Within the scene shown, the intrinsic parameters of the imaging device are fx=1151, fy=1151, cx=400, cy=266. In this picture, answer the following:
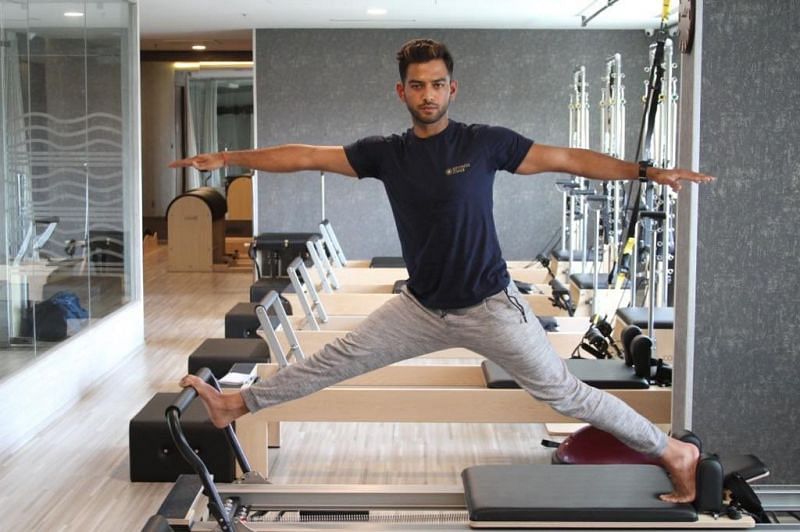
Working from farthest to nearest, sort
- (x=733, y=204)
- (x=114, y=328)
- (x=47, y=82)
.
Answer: (x=114, y=328) < (x=47, y=82) < (x=733, y=204)

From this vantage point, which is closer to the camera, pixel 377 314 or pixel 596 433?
pixel 377 314

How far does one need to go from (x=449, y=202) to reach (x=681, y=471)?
948mm

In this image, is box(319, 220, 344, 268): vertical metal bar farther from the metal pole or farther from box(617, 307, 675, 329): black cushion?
box(617, 307, 675, 329): black cushion

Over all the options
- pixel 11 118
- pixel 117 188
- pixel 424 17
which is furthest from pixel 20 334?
pixel 424 17

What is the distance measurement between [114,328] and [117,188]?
829 millimetres

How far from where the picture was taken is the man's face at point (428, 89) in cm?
288

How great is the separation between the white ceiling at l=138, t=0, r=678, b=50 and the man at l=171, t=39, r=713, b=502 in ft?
18.0

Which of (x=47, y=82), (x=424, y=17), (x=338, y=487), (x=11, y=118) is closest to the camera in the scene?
(x=338, y=487)

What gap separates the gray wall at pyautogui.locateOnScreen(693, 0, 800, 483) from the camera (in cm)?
371

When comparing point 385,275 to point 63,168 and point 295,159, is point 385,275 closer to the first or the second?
point 63,168

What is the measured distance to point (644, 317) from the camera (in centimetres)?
505

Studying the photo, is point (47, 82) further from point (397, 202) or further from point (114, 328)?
point (397, 202)

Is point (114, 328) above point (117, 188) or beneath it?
beneath

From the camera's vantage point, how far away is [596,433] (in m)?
3.97
